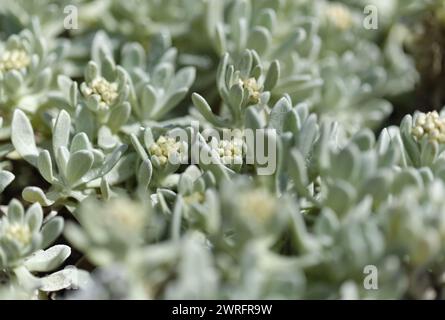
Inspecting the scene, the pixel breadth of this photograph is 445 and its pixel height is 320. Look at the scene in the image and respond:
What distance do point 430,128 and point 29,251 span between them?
82 centimetres

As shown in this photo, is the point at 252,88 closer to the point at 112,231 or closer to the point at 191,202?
the point at 191,202

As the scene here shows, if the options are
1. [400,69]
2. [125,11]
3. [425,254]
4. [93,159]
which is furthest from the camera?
[400,69]

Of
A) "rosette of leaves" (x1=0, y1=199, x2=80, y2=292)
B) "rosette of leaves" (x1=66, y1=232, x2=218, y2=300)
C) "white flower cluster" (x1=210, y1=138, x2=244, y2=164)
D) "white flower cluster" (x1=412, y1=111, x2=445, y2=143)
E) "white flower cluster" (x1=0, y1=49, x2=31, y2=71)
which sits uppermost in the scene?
"white flower cluster" (x1=0, y1=49, x2=31, y2=71)

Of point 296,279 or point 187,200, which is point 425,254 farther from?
point 187,200

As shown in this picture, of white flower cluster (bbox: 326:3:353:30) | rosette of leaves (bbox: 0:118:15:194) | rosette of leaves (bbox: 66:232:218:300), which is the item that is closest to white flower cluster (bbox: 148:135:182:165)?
rosette of leaves (bbox: 0:118:15:194)

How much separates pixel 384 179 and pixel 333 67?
869 mm

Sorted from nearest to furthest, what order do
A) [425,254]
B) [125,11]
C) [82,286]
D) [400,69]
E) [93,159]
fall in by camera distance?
[425,254] → [82,286] → [93,159] → [125,11] → [400,69]

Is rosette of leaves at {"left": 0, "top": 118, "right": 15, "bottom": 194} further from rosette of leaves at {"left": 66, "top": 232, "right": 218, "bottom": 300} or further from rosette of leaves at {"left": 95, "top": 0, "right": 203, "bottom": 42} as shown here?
rosette of leaves at {"left": 95, "top": 0, "right": 203, "bottom": 42}

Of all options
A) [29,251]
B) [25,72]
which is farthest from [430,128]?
[25,72]

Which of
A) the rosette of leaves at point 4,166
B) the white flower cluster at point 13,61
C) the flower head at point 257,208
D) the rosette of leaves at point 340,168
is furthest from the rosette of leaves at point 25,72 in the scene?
the flower head at point 257,208

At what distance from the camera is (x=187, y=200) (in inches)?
54.6

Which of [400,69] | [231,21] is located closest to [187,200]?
[231,21]

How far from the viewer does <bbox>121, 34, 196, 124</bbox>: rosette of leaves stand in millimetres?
1729

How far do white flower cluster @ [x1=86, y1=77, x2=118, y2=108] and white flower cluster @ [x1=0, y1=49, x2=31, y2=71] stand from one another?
0.20 meters
